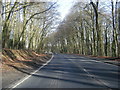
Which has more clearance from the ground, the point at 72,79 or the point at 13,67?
the point at 13,67

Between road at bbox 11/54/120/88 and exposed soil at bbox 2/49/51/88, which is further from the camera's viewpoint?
exposed soil at bbox 2/49/51/88

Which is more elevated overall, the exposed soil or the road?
the exposed soil

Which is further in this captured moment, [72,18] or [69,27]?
[69,27]

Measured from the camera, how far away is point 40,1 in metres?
25.3

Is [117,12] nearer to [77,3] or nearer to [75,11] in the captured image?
[77,3]

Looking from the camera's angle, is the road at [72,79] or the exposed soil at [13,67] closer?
the road at [72,79]

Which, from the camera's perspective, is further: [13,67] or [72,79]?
[13,67]

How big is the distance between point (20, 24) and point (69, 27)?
78.5 feet

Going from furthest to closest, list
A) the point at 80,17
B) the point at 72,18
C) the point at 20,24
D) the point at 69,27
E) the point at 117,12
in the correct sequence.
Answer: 1. the point at 69,27
2. the point at 72,18
3. the point at 80,17
4. the point at 20,24
5. the point at 117,12

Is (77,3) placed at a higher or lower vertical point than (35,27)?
higher

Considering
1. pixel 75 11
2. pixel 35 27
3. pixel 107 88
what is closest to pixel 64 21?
pixel 75 11

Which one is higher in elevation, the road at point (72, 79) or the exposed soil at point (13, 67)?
the exposed soil at point (13, 67)

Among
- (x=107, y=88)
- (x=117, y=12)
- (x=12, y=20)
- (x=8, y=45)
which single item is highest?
(x=117, y=12)

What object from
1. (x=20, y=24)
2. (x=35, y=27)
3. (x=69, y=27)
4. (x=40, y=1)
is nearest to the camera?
(x=40, y=1)
